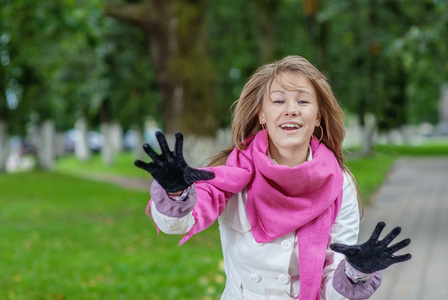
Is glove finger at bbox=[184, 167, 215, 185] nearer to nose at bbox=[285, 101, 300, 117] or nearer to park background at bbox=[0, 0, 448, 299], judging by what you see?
nose at bbox=[285, 101, 300, 117]

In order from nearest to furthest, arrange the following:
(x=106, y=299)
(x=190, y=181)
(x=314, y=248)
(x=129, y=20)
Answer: (x=190, y=181) < (x=314, y=248) < (x=106, y=299) < (x=129, y=20)

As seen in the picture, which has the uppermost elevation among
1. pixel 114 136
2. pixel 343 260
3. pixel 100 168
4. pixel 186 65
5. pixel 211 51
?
pixel 343 260

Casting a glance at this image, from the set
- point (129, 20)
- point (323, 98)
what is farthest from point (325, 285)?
point (129, 20)

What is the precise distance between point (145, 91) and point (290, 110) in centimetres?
2085

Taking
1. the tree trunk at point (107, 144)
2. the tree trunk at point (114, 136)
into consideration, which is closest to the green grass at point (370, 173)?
the tree trunk at point (107, 144)

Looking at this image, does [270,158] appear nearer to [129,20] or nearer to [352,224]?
[352,224]

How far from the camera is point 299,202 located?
2.36 metres

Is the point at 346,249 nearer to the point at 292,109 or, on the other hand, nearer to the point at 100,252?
the point at 292,109

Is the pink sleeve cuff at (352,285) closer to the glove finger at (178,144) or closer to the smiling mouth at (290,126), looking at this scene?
the smiling mouth at (290,126)

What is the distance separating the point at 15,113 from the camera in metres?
23.9

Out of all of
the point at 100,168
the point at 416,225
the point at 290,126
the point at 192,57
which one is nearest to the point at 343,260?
the point at 290,126

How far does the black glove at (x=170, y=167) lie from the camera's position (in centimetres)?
202

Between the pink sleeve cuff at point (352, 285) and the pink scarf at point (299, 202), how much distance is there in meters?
0.07

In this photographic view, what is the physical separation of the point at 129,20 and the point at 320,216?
1092 centimetres
